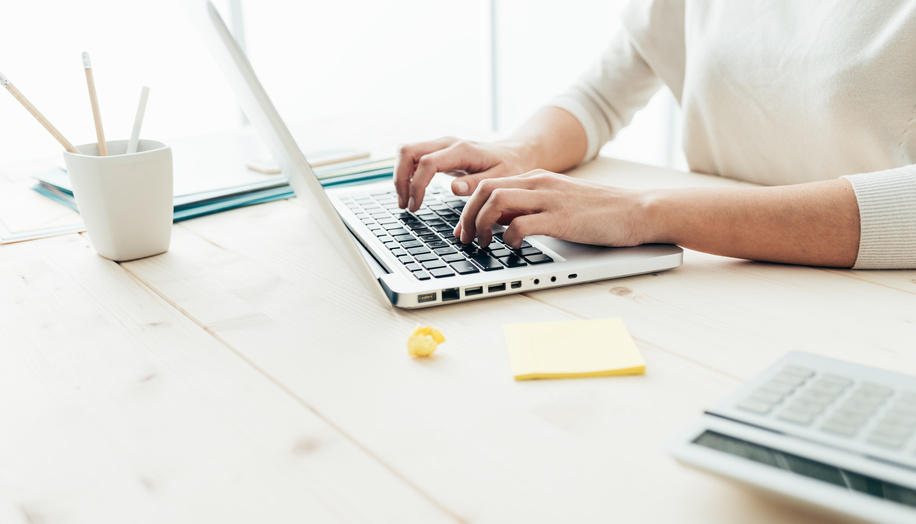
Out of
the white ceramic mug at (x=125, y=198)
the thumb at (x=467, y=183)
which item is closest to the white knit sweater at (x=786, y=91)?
the thumb at (x=467, y=183)

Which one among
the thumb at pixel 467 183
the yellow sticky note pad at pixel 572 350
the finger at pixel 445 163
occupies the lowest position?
the yellow sticky note pad at pixel 572 350

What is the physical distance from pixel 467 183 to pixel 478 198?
19 cm

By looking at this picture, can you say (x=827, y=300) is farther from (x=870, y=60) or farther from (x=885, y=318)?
(x=870, y=60)

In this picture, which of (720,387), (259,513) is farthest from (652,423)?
(259,513)

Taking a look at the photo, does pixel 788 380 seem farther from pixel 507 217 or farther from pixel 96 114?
pixel 96 114

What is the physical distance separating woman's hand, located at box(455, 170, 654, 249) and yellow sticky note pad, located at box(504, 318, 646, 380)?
0.49ft

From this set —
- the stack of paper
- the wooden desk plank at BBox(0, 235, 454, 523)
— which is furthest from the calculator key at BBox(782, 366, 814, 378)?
the stack of paper

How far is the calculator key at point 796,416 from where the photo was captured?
395mm

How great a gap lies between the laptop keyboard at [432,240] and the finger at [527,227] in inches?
0.7

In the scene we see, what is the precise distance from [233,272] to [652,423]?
20.4 inches

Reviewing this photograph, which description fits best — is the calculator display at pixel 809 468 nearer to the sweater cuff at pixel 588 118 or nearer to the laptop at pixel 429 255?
→ the laptop at pixel 429 255

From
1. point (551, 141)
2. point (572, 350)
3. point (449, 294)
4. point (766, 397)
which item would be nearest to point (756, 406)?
point (766, 397)

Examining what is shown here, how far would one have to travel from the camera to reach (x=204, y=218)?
3.37 ft

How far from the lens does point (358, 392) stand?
522mm
